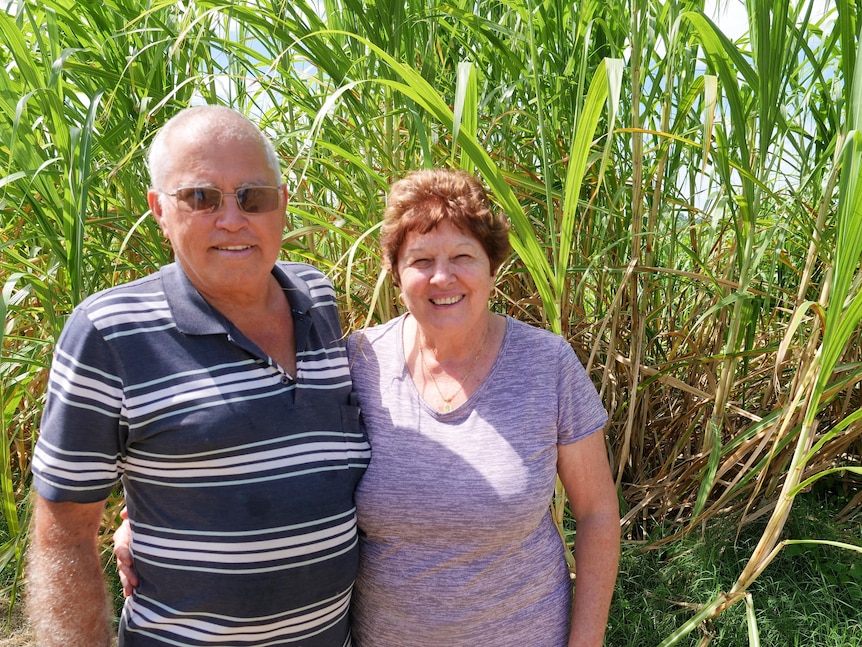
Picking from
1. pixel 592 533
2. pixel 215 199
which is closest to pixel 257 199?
pixel 215 199

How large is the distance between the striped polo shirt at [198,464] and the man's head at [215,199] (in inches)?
2.5

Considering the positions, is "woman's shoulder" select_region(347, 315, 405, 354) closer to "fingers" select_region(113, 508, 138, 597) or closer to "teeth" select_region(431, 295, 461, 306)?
"teeth" select_region(431, 295, 461, 306)

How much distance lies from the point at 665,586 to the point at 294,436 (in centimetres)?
110

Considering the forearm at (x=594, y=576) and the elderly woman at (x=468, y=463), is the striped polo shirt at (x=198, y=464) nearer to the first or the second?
the elderly woman at (x=468, y=463)

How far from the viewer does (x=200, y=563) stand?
131 centimetres

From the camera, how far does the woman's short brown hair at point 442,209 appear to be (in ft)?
4.89

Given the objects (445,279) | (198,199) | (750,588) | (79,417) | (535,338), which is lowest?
(750,588)

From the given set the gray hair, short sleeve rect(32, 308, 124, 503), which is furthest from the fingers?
the gray hair

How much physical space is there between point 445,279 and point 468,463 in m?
0.35

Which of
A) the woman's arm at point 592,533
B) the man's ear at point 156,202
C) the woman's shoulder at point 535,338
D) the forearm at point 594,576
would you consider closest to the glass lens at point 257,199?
the man's ear at point 156,202

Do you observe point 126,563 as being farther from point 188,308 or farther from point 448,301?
point 448,301

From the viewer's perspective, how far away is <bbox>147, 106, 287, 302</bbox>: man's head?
133 centimetres

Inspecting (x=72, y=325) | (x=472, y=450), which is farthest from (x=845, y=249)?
(x=72, y=325)

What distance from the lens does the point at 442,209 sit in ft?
4.89
